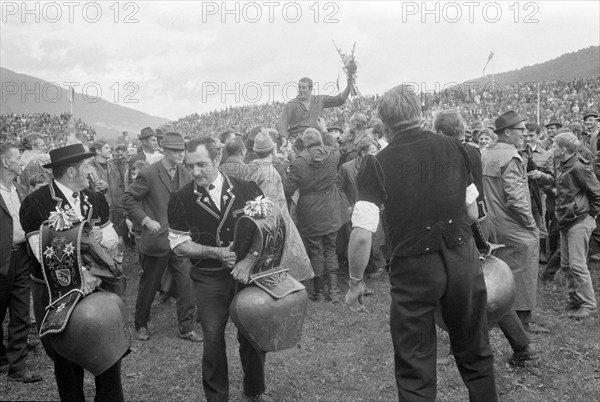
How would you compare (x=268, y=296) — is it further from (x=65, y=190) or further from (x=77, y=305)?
(x=65, y=190)

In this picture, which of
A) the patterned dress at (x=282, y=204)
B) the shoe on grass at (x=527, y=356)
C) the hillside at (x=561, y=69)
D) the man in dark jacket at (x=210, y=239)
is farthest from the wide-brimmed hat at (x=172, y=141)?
the hillside at (x=561, y=69)

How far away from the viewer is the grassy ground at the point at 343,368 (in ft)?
15.5

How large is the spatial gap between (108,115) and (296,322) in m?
133

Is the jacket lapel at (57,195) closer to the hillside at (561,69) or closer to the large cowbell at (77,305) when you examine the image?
the large cowbell at (77,305)

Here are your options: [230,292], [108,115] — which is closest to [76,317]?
[230,292]

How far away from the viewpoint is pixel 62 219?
3658mm

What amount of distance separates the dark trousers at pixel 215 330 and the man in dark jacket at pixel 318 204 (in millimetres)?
3168

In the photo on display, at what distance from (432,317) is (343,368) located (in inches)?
84.0

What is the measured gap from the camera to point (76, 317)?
3.47 meters

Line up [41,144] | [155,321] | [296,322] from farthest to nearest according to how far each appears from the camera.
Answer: [41,144]
[155,321]
[296,322]

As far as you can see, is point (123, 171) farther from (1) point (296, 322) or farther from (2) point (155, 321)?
(1) point (296, 322)

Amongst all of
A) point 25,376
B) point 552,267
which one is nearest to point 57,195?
point 25,376

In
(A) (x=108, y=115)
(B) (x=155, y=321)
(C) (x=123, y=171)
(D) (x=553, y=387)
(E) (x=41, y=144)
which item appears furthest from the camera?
(A) (x=108, y=115)

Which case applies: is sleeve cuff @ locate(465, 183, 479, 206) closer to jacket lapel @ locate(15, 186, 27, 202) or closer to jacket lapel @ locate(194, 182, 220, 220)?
jacket lapel @ locate(194, 182, 220, 220)
